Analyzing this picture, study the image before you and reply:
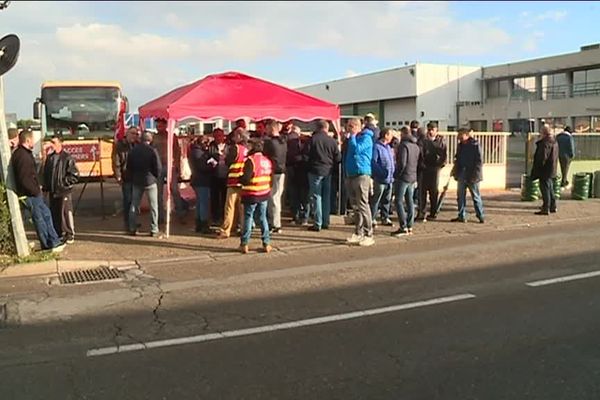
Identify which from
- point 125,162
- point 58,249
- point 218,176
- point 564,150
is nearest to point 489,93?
point 564,150

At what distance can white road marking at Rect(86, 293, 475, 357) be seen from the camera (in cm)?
526

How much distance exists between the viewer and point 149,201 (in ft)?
34.5

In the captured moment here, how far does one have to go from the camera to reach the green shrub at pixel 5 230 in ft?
28.9

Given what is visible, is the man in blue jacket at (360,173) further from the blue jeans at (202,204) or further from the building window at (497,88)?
the building window at (497,88)

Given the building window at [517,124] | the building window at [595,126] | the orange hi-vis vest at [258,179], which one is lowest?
the orange hi-vis vest at [258,179]

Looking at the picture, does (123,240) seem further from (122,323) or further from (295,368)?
(295,368)

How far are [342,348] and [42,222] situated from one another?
584 centimetres

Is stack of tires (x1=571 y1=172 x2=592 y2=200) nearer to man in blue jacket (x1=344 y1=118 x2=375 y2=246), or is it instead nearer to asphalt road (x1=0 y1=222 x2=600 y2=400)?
man in blue jacket (x1=344 y1=118 x2=375 y2=246)

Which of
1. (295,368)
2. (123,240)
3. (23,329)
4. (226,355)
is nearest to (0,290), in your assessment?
(23,329)

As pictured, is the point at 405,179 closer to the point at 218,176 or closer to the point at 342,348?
the point at 218,176

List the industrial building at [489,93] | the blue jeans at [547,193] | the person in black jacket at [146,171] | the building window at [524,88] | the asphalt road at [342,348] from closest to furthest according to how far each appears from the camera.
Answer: the asphalt road at [342,348] → the person in black jacket at [146,171] → the blue jeans at [547,193] → the industrial building at [489,93] → the building window at [524,88]

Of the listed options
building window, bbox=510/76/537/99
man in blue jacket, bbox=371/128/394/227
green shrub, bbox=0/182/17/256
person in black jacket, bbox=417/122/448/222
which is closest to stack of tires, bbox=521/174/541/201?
person in black jacket, bbox=417/122/448/222

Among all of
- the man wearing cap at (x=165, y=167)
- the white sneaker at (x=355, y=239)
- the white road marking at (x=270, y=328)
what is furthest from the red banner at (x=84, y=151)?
the white road marking at (x=270, y=328)

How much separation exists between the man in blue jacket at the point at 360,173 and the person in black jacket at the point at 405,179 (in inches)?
39.3
